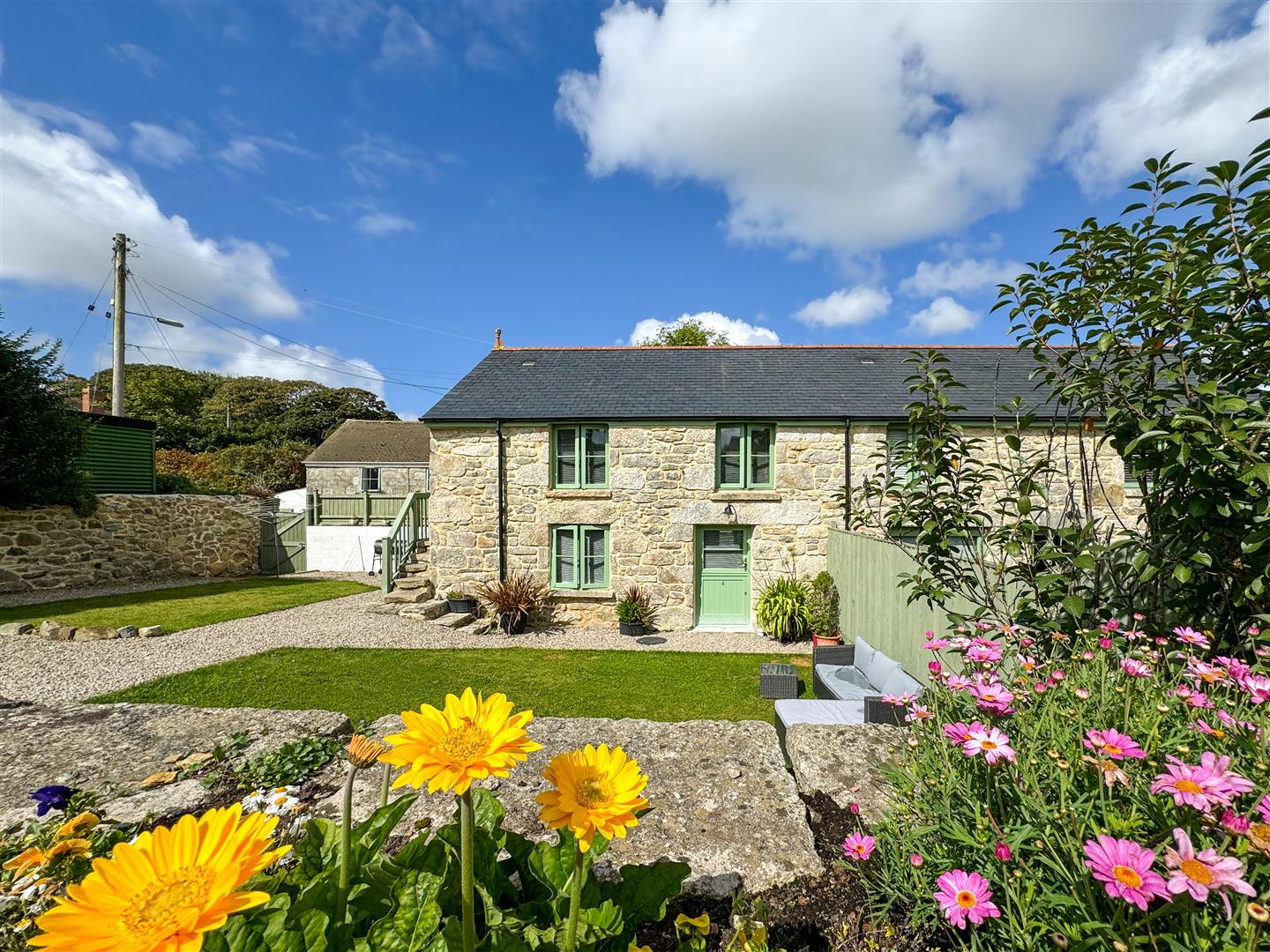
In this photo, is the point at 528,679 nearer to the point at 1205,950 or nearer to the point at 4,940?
the point at 4,940

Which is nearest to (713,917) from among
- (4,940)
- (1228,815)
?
(1228,815)

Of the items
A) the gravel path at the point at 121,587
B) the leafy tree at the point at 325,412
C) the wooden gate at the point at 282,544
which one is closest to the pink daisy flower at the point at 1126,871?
the gravel path at the point at 121,587

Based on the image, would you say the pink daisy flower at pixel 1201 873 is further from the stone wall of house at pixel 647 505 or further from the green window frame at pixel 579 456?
the green window frame at pixel 579 456

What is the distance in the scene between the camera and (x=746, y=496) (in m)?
10.4

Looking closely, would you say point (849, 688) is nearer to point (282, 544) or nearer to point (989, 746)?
point (989, 746)

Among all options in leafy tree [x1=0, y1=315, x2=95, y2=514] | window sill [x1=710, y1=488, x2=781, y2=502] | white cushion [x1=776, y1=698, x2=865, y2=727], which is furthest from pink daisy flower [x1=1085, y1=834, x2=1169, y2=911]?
leafy tree [x1=0, y1=315, x2=95, y2=514]

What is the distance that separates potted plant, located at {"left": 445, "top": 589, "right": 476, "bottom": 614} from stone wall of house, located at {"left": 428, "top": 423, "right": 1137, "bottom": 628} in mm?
245

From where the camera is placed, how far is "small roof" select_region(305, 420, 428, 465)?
24875 mm

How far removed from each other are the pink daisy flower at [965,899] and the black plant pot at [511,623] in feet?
32.1

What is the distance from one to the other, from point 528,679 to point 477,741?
6817mm

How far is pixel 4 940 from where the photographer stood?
1050mm

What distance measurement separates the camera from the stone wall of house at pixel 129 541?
455 inches

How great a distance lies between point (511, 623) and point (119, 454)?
488 inches

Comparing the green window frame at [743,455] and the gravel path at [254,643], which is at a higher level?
the green window frame at [743,455]
